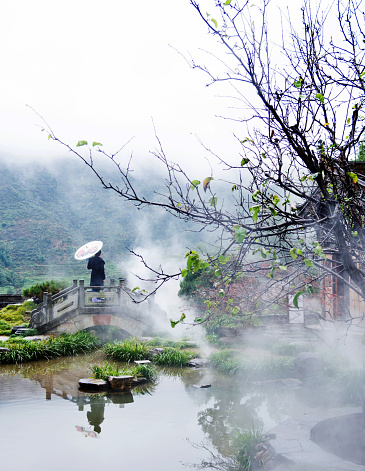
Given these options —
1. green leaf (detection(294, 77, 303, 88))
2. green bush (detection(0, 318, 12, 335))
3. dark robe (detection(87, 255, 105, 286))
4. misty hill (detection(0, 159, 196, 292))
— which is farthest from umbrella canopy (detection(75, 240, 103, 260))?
misty hill (detection(0, 159, 196, 292))

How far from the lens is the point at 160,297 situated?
25.9 m

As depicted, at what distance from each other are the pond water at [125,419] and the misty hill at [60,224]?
3073cm

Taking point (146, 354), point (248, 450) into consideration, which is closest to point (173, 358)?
point (146, 354)

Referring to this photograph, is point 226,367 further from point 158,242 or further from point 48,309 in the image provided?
point 158,242

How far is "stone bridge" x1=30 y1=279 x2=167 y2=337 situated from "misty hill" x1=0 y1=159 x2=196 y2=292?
942 inches

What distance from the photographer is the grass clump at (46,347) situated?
585 inches

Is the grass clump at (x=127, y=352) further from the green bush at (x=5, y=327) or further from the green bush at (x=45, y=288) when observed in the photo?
the green bush at (x=45, y=288)

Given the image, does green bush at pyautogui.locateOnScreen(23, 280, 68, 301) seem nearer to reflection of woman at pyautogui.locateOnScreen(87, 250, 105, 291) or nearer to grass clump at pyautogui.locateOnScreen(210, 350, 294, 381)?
reflection of woman at pyautogui.locateOnScreen(87, 250, 105, 291)

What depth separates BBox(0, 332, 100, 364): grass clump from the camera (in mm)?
14852

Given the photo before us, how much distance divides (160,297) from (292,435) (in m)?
20.0

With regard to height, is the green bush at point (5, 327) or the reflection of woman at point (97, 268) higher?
the reflection of woman at point (97, 268)

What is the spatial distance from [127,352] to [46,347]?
2904 millimetres

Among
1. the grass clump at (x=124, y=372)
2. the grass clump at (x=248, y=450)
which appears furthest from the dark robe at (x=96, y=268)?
the grass clump at (x=248, y=450)

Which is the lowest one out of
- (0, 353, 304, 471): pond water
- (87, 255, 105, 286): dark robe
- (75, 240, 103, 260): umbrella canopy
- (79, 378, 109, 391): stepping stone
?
(0, 353, 304, 471): pond water
